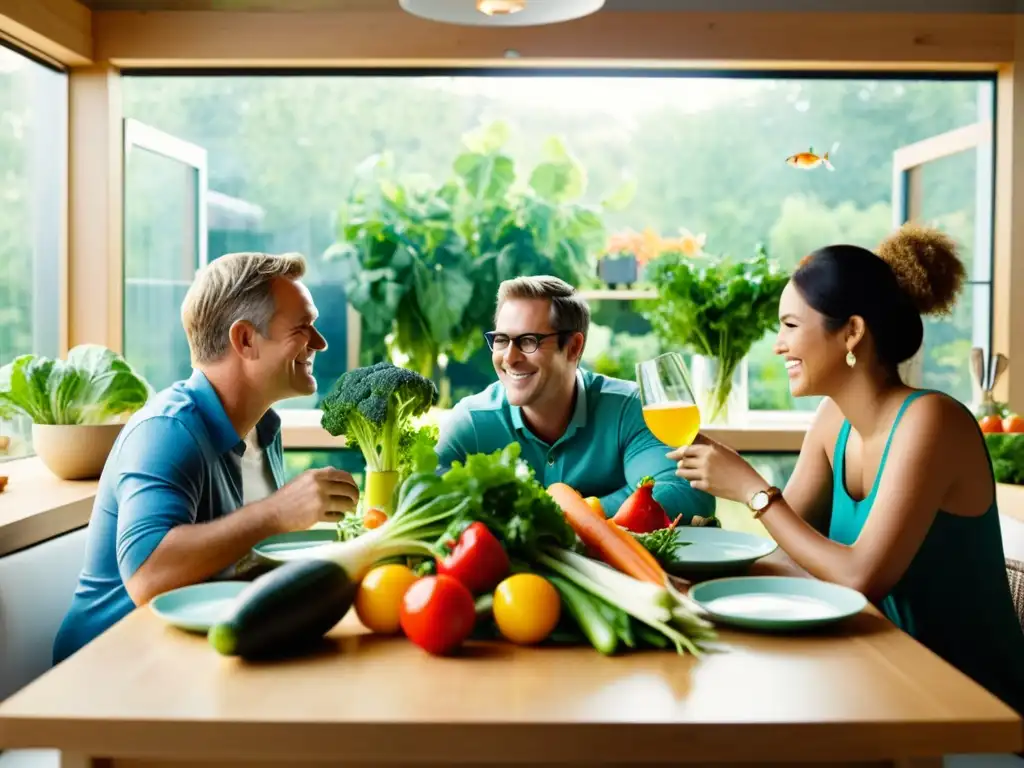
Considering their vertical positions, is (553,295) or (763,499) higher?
(553,295)

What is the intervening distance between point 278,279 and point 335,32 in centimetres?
187

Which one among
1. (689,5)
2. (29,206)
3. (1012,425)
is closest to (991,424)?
(1012,425)

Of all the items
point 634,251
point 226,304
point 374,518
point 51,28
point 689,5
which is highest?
point 689,5

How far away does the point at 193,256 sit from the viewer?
4191mm

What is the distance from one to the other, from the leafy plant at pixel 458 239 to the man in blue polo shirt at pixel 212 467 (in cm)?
168

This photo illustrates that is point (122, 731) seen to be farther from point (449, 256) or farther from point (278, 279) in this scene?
point (449, 256)

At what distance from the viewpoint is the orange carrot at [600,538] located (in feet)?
4.79

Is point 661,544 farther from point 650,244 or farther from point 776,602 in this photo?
point 650,244

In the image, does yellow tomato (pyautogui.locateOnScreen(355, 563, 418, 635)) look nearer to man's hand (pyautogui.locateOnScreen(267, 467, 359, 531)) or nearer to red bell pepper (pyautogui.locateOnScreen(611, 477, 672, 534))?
man's hand (pyautogui.locateOnScreen(267, 467, 359, 531))

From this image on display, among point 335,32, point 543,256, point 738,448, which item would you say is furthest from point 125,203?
point 738,448

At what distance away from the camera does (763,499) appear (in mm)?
1783

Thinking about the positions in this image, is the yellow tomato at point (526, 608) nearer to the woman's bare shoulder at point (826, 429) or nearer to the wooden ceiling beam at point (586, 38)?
the woman's bare shoulder at point (826, 429)

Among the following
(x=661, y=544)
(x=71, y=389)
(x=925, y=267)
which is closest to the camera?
(x=661, y=544)

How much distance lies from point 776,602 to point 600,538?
257 millimetres
